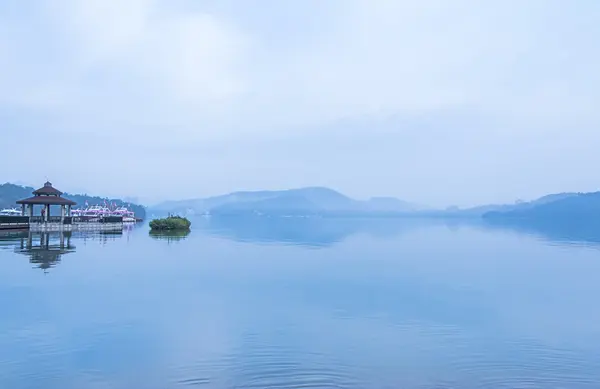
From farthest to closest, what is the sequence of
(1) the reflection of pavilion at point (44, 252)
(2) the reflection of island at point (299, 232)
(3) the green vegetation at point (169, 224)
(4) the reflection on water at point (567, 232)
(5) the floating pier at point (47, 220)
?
1. (3) the green vegetation at point (169, 224)
2. (2) the reflection of island at point (299, 232)
3. (4) the reflection on water at point (567, 232)
4. (5) the floating pier at point (47, 220)
5. (1) the reflection of pavilion at point (44, 252)

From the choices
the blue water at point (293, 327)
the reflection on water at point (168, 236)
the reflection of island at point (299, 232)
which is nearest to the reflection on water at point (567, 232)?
the reflection of island at point (299, 232)

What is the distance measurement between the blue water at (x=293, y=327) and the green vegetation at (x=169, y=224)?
135 ft

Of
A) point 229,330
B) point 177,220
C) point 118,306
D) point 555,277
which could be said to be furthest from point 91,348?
point 177,220

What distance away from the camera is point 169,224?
75750 millimetres

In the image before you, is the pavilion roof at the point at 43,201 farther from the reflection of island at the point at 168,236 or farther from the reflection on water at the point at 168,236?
the reflection of island at the point at 168,236

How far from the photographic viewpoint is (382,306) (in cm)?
1983

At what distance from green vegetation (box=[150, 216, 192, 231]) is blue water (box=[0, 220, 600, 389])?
41.2 meters

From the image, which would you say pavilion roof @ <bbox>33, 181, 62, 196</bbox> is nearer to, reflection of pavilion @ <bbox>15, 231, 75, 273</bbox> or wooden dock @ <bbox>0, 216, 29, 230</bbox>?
wooden dock @ <bbox>0, 216, 29, 230</bbox>

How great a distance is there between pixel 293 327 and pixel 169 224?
63.2 metres

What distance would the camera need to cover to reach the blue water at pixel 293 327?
11586 mm

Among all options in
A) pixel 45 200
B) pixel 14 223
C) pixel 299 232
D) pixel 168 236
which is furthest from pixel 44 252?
pixel 299 232

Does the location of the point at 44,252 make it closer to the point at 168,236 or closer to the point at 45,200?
the point at 168,236

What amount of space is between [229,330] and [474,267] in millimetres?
23962

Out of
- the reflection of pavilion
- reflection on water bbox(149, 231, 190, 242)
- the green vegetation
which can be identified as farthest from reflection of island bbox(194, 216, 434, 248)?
the reflection of pavilion
